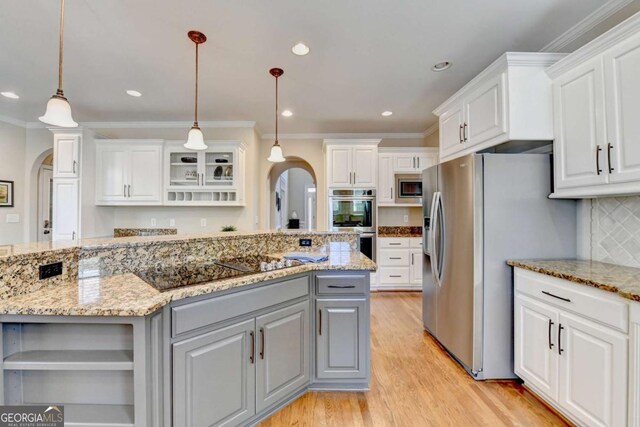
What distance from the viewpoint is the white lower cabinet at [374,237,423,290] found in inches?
183

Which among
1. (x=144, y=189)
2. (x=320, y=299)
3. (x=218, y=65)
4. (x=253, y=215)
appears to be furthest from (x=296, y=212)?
(x=320, y=299)

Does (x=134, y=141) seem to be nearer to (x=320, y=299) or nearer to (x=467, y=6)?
(x=320, y=299)

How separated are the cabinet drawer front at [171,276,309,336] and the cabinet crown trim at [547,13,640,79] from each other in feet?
7.43

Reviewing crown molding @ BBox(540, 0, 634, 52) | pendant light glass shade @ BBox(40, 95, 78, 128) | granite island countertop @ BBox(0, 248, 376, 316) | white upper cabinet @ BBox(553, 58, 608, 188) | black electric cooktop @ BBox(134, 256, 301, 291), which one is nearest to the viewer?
granite island countertop @ BBox(0, 248, 376, 316)

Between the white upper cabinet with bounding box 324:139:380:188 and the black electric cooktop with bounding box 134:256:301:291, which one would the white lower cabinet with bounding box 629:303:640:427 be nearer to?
the black electric cooktop with bounding box 134:256:301:291

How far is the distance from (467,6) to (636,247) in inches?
77.4

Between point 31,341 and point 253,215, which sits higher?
point 253,215

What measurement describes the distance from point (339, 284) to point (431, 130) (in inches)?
154

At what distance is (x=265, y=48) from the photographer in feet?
8.31

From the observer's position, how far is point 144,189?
4281 millimetres

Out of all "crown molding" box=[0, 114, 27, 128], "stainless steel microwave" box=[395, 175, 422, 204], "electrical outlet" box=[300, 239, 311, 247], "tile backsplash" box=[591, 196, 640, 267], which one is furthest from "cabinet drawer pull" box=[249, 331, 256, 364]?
"crown molding" box=[0, 114, 27, 128]

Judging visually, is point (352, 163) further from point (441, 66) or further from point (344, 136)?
point (441, 66)

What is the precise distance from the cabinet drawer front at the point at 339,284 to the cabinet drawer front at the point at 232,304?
10cm

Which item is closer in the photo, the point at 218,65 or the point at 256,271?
the point at 256,271
